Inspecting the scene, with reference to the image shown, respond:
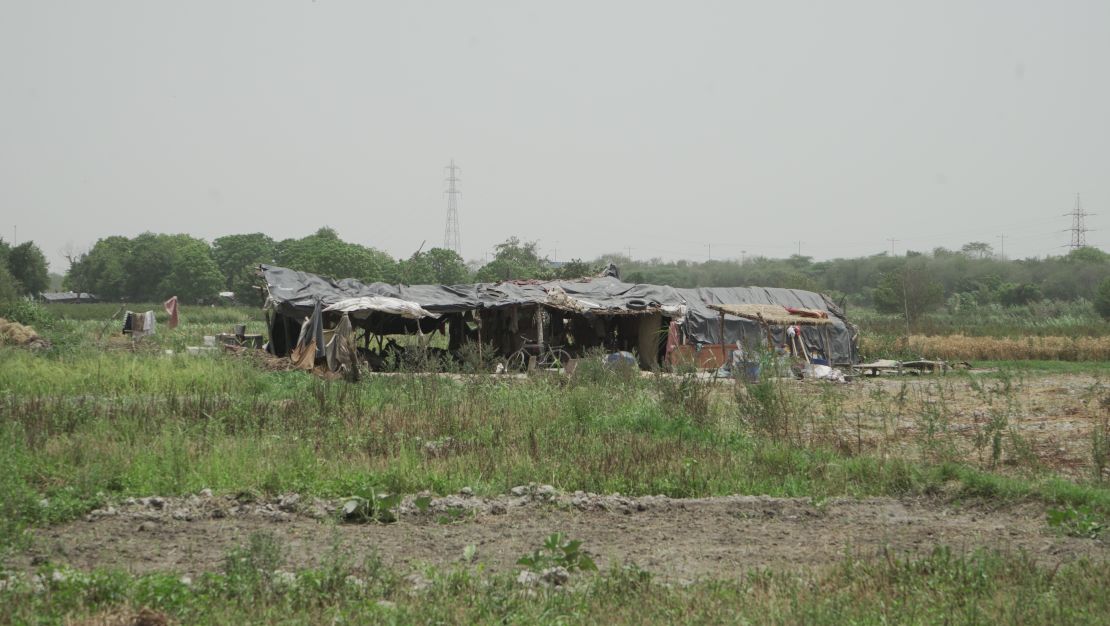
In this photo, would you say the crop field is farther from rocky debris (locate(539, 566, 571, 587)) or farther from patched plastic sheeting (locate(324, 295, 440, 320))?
patched plastic sheeting (locate(324, 295, 440, 320))

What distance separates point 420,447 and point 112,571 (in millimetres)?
4364

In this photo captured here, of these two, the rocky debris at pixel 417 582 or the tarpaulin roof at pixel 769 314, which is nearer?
the rocky debris at pixel 417 582

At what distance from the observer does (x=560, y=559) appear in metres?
5.52

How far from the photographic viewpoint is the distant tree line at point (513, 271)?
2416 inches

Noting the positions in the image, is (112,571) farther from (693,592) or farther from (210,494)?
(693,592)

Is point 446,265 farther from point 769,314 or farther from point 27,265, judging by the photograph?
point 769,314

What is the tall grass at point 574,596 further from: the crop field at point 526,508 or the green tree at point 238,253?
the green tree at point 238,253

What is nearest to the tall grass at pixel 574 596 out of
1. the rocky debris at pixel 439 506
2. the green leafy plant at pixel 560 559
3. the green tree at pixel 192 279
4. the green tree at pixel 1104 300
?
the green leafy plant at pixel 560 559

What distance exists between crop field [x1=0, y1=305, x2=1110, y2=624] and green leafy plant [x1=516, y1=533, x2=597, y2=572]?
0.03 m

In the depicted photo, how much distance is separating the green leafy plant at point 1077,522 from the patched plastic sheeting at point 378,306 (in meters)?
15.0

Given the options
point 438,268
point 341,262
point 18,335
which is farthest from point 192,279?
point 18,335

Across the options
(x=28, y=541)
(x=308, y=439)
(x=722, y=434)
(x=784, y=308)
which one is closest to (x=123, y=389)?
(x=308, y=439)

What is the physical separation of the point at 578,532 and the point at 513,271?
55669 millimetres

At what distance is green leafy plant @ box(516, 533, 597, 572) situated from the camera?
17.6ft
